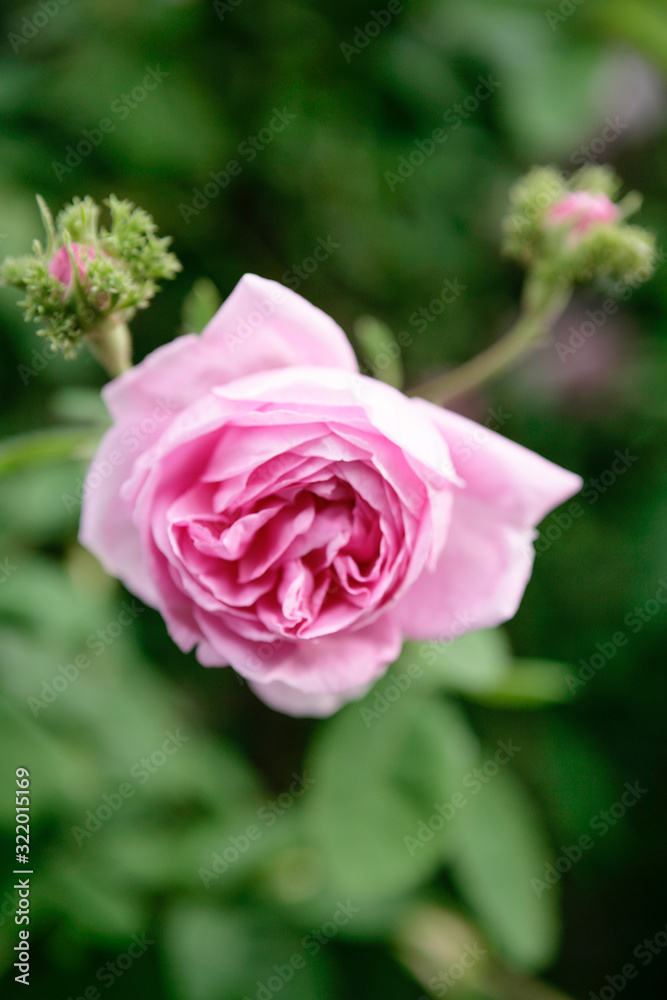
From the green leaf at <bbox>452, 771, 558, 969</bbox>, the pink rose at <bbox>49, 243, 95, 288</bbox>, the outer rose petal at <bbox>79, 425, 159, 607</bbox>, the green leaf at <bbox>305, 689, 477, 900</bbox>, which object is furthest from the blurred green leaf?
the pink rose at <bbox>49, 243, 95, 288</bbox>

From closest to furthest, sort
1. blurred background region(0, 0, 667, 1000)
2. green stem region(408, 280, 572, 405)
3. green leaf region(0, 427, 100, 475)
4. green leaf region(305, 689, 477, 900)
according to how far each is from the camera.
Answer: green leaf region(0, 427, 100, 475), green stem region(408, 280, 572, 405), green leaf region(305, 689, 477, 900), blurred background region(0, 0, 667, 1000)

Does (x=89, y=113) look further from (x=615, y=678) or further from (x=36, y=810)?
(x=615, y=678)

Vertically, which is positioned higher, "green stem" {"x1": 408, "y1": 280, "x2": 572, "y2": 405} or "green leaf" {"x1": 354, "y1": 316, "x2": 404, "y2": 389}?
"green stem" {"x1": 408, "y1": 280, "x2": 572, "y2": 405}

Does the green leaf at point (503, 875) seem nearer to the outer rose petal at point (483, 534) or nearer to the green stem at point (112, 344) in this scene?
the outer rose petal at point (483, 534)

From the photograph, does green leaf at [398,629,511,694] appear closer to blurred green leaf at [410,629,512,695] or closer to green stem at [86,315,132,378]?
Result: blurred green leaf at [410,629,512,695]

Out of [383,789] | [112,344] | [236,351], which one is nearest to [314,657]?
[236,351]

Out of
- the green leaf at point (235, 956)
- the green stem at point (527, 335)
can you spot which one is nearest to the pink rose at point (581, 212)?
the green stem at point (527, 335)

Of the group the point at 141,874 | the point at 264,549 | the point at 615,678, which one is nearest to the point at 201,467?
the point at 264,549

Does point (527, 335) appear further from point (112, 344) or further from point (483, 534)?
point (112, 344)
